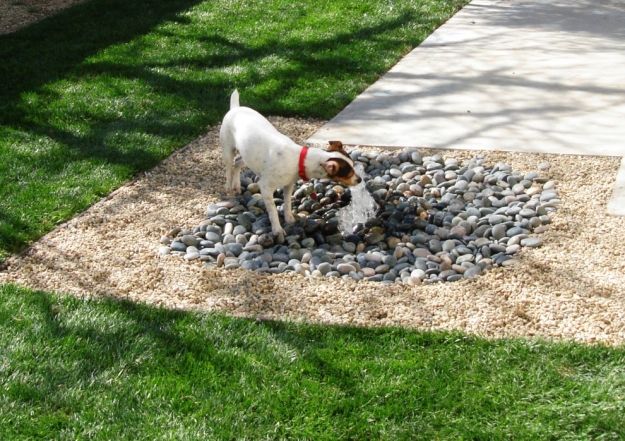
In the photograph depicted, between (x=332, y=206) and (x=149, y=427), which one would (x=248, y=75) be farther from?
(x=149, y=427)

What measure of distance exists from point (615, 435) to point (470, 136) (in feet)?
12.0

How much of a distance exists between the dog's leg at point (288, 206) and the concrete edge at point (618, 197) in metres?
1.83

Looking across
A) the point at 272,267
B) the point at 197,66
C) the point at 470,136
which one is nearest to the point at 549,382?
the point at 272,267

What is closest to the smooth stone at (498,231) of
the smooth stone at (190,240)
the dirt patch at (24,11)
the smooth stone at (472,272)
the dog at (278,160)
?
the smooth stone at (472,272)

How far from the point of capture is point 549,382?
388 centimetres

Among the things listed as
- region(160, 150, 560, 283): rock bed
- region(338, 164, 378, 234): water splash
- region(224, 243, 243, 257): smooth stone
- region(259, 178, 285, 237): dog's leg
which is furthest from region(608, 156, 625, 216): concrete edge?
region(224, 243, 243, 257): smooth stone

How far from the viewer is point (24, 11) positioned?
37.3 feet

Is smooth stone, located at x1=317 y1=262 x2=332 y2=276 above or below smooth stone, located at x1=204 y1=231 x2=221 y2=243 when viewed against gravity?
above

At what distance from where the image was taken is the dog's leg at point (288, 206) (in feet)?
18.0

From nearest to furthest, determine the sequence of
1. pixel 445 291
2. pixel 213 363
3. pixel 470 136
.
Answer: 1. pixel 213 363
2. pixel 445 291
3. pixel 470 136

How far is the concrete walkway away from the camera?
6.87 metres

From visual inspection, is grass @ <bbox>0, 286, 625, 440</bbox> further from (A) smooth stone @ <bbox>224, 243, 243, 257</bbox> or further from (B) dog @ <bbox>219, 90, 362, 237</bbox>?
(B) dog @ <bbox>219, 90, 362, 237</bbox>

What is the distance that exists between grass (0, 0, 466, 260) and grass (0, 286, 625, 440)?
1.38m

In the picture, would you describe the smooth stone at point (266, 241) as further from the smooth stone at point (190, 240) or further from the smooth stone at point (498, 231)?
the smooth stone at point (498, 231)
